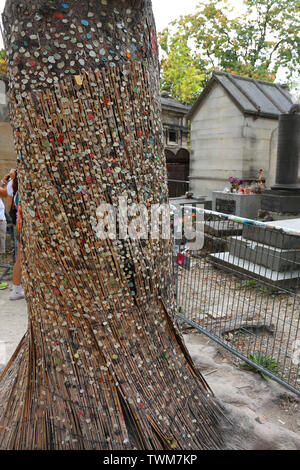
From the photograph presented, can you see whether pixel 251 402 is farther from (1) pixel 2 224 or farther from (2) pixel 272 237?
(1) pixel 2 224

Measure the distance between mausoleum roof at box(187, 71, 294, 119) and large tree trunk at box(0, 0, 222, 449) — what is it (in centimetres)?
1077

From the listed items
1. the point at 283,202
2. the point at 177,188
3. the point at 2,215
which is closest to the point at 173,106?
the point at 177,188

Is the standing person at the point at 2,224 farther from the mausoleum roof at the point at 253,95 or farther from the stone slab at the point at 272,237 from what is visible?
the mausoleum roof at the point at 253,95

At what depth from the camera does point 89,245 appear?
196cm

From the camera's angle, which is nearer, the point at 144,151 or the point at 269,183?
the point at 144,151

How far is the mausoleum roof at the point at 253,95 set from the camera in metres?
11.9

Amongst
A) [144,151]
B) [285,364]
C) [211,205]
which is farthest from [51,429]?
[211,205]

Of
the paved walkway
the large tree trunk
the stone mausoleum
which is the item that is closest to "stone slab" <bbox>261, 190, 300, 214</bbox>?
the stone mausoleum

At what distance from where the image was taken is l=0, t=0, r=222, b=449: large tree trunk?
72.2 inches

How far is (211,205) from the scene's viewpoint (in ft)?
39.0

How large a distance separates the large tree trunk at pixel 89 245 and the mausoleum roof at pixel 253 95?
1077 centimetres

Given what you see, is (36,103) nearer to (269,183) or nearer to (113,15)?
(113,15)

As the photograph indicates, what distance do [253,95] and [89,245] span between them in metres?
12.5

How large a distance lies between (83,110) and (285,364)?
11.2ft
